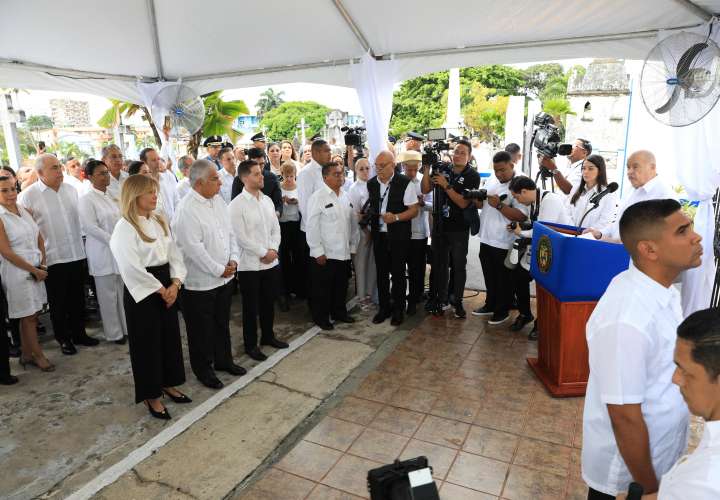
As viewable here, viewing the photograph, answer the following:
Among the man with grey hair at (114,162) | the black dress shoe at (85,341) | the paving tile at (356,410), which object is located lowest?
the paving tile at (356,410)

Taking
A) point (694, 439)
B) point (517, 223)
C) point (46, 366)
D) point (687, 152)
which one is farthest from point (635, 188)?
point (46, 366)

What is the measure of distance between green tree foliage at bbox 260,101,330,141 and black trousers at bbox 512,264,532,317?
157 feet

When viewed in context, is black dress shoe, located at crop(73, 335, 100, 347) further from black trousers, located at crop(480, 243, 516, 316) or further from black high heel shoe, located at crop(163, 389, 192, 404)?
black trousers, located at crop(480, 243, 516, 316)

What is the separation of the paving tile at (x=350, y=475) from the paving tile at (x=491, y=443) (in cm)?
64

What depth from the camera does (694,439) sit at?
10.1ft

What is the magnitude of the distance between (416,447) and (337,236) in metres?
2.41

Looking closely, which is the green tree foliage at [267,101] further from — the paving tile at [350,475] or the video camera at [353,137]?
the paving tile at [350,475]

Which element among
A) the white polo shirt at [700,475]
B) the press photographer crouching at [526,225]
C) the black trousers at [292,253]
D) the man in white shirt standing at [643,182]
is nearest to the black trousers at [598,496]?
the white polo shirt at [700,475]

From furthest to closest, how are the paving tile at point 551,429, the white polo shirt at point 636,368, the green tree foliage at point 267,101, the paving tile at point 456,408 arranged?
1. the green tree foliage at point 267,101
2. the paving tile at point 456,408
3. the paving tile at point 551,429
4. the white polo shirt at point 636,368

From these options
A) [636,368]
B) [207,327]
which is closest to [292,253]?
[207,327]

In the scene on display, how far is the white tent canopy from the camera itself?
186 inches

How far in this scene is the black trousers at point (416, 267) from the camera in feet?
16.9

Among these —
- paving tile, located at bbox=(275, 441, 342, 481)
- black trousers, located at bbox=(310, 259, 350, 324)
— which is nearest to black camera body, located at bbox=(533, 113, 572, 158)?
black trousers, located at bbox=(310, 259, 350, 324)

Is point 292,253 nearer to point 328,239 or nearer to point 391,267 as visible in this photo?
point 328,239
